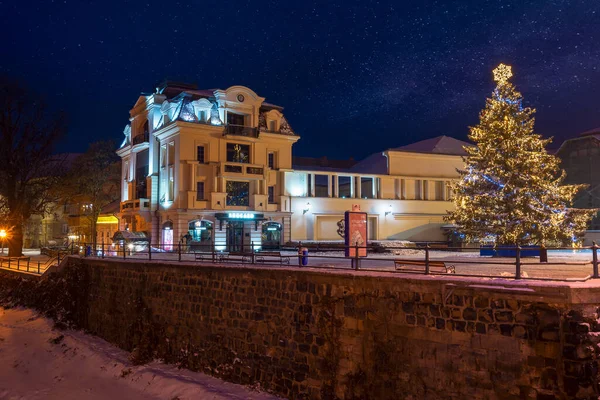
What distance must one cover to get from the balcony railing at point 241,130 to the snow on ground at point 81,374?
62.7ft

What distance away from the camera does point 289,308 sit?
13391mm

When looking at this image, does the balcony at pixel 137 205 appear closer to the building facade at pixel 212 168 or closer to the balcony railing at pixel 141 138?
the building facade at pixel 212 168

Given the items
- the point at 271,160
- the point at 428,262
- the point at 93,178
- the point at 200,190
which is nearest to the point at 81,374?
the point at 428,262

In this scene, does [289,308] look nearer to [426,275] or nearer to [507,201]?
[426,275]

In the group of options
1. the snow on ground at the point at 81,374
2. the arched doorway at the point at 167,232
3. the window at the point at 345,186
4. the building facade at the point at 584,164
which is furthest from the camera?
the window at the point at 345,186

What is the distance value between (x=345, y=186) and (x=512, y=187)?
70.6 feet

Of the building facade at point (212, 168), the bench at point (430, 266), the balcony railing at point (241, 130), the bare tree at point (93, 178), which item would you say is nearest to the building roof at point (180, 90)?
the building facade at point (212, 168)

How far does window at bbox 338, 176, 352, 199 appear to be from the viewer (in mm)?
44528

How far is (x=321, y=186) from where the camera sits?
4500 centimetres

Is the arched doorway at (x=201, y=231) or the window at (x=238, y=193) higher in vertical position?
the window at (x=238, y=193)

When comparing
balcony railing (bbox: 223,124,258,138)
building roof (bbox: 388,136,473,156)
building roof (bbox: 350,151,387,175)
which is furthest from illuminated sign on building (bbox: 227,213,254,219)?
building roof (bbox: 388,136,473,156)

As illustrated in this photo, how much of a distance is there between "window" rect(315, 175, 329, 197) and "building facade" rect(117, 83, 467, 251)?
9 centimetres

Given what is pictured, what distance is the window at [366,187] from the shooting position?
44.4 meters

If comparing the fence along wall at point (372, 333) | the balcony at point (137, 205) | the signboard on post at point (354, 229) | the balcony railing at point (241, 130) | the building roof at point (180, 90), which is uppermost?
the building roof at point (180, 90)
